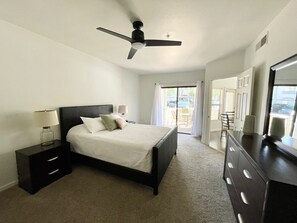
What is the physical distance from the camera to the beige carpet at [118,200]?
1.61m

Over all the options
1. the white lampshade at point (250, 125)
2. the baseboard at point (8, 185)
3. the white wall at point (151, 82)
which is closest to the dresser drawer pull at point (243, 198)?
the white lampshade at point (250, 125)

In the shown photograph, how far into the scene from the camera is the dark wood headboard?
273 centimetres

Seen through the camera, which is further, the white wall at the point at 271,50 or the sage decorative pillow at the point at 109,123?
the sage decorative pillow at the point at 109,123

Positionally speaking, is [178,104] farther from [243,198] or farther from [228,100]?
[243,198]

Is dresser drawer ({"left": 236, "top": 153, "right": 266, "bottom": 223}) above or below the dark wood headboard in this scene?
below

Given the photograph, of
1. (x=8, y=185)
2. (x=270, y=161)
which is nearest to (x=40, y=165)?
(x=8, y=185)

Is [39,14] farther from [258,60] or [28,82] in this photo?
[258,60]

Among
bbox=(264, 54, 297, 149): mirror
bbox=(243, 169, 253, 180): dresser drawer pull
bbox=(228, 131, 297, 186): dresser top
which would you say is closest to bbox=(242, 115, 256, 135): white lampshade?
bbox=(264, 54, 297, 149): mirror

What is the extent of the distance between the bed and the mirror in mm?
1437

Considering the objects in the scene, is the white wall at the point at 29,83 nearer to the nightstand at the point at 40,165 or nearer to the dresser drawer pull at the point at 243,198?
the nightstand at the point at 40,165

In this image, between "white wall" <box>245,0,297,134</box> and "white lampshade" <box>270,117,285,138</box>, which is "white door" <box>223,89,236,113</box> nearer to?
"white wall" <box>245,0,297,134</box>

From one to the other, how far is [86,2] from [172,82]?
4194 mm

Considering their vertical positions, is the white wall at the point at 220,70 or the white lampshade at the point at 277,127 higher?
the white wall at the point at 220,70

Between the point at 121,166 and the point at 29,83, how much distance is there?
2.06 metres
